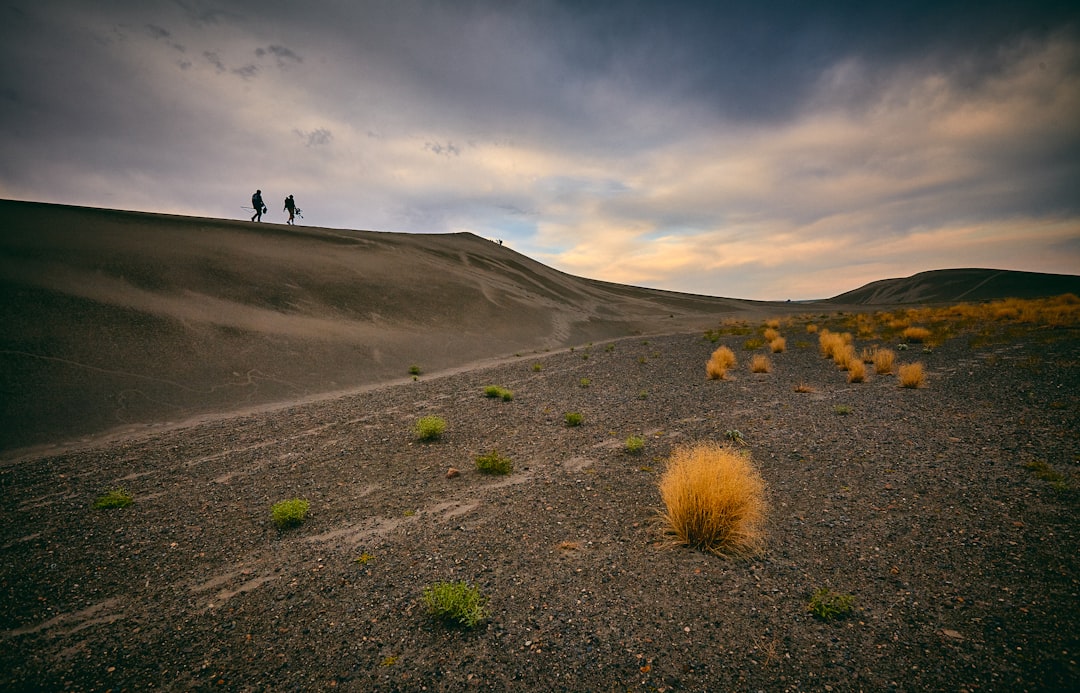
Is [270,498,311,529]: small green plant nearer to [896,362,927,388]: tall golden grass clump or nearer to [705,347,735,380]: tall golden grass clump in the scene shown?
[705,347,735,380]: tall golden grass clump

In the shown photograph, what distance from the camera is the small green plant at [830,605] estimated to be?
3.97 m

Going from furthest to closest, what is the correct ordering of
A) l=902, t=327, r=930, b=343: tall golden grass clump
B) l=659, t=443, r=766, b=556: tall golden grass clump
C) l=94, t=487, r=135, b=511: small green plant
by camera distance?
l=902, t=327, r=930, b=343: tall golden grass clump < l=94, t=487, r=135, b=511: small green plant < l=659, t=443, r=766, b=556: tall golden grass clump

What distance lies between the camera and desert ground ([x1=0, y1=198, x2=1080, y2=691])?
3691 mm

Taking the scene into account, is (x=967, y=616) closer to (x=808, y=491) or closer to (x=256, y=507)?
(x=808, y=491)

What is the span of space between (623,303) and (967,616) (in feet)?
187

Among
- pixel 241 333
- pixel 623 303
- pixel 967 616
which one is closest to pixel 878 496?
pixel 967 616

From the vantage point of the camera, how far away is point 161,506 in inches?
282

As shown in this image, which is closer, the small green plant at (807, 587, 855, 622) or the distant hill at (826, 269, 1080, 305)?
the small green plant at (807, 587, 855, 622)

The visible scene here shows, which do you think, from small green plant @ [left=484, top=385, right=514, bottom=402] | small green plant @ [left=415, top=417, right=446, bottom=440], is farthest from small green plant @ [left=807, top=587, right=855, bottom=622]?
small green plant @ [left=484, top=385, right=514, bottom=402]

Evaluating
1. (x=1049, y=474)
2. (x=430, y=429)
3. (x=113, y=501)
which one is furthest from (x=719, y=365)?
(x=113, y=501)

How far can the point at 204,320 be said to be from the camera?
19141 mm

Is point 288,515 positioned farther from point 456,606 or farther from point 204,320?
point 204,320

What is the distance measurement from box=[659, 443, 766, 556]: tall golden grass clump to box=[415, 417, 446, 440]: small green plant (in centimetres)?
598

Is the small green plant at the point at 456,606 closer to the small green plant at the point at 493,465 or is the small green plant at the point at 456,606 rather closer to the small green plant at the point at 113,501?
the small green plant at the point at 493,465
